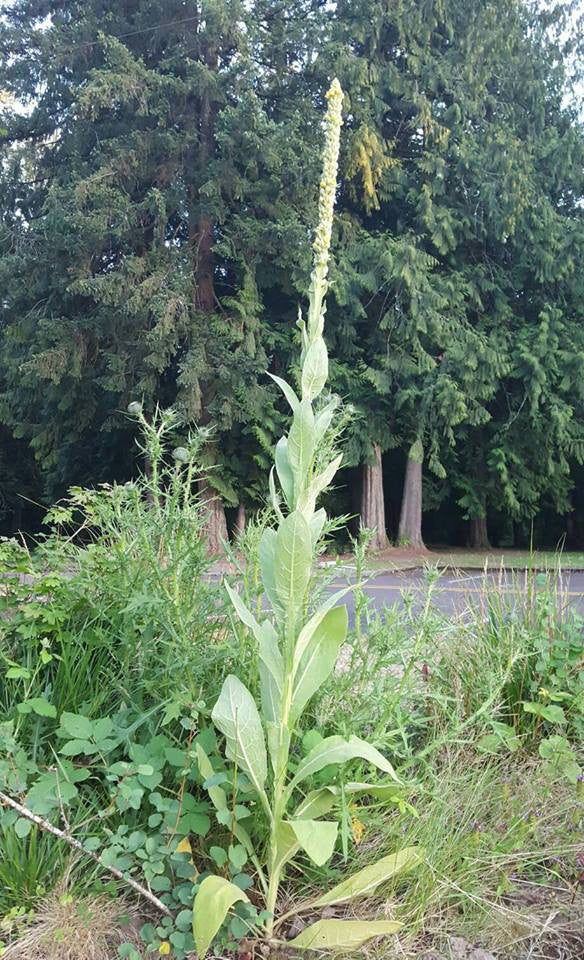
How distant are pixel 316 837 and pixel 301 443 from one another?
0.82 metres

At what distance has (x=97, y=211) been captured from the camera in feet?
39.9

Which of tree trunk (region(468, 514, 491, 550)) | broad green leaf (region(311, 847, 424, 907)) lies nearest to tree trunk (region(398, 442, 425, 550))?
tree trunk (region(468, 514, 491, 550))

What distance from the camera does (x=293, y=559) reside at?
1527 millimetres

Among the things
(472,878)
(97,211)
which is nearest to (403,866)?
(472,878)

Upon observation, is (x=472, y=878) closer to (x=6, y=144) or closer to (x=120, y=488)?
(x=120, y=488)

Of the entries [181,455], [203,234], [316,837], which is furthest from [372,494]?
[316,837]

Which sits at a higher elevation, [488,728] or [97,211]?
[97,211]

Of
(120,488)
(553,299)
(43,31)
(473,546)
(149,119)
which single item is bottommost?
(473,546)

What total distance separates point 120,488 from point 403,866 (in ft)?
5.22

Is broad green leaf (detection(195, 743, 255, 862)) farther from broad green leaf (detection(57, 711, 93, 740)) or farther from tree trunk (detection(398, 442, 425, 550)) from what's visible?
tree trunk (detection(398, 442, 425, 550))

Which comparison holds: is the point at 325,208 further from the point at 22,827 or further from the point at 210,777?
the point at 22,827

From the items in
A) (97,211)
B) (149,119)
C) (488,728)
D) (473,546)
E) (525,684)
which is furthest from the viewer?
(473,546)

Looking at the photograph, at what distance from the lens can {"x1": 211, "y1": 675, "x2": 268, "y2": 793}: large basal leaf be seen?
1591 millimetres

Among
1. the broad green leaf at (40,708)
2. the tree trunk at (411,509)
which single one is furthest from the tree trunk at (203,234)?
the broad green leaf at (40,708)
